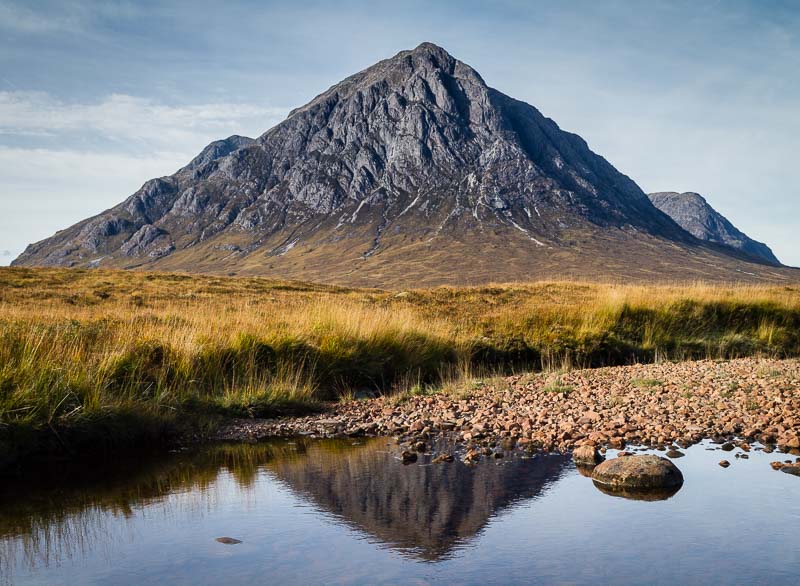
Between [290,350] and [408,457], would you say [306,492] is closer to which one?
[408,457]

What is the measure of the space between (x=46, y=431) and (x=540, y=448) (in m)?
6.41

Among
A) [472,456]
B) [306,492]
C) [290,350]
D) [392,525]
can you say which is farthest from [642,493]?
[290,350]

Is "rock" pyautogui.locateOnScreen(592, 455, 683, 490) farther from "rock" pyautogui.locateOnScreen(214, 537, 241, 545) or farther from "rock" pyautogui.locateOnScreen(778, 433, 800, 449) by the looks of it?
"rock" pyautogui.locateOnScreen(214, 537, 241, 545)

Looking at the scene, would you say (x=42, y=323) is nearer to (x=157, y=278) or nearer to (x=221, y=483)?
(x=221, y=483)

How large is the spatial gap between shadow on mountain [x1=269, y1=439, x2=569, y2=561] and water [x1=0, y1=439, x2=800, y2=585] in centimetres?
2

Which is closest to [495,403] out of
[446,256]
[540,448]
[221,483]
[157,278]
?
[540,448]

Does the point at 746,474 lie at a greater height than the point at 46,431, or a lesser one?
lesser

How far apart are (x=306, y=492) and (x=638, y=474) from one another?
3.77m

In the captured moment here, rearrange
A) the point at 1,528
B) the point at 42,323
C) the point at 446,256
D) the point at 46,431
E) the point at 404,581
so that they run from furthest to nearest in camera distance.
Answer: the point at 446,256, the point at 42,323, the point at 46,431, the point at 1,528, the point at 404,581

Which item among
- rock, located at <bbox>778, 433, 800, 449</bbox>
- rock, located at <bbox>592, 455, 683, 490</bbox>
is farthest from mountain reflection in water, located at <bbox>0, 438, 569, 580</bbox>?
rock, located at <bbox>778, 433, 800, 449</bbox>

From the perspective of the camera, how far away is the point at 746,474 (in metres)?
7.81

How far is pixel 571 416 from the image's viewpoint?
33.7 feet

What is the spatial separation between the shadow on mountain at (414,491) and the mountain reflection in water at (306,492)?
11 mm

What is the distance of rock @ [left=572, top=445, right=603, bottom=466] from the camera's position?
27.2 feet
